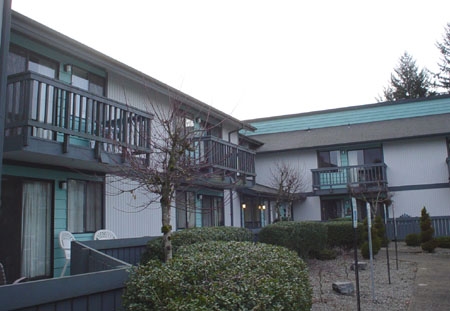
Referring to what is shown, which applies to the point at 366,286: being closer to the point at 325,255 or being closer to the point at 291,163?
the point at 325,255

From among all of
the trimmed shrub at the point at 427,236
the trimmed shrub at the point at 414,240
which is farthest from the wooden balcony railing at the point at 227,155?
the trimmed shrub at the point at 414,240

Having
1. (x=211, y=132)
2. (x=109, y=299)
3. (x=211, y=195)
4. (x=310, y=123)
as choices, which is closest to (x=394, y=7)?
(x=211, y=132)

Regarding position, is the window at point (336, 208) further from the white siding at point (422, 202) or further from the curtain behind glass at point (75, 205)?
the curtain behind glass at point (75, 205)

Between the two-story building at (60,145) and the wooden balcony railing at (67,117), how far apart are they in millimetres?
21

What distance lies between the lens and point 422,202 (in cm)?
2317

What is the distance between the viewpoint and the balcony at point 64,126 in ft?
26.1

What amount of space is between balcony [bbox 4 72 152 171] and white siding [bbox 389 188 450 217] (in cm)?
1713

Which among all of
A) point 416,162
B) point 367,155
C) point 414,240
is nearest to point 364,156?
point 367,155

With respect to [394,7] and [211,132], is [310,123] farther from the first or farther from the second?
[394,7]

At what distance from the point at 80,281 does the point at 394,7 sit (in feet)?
38.9

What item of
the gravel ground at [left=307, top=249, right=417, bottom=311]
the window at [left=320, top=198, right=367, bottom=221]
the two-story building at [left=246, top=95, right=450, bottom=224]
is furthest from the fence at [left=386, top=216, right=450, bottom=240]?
the gravel ground at [left=307, top=249, right=417, bottom=311]

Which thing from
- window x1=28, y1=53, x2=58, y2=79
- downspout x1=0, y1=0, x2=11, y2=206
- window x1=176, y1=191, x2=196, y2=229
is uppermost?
window x1=28, y1=53, x2=58, y2=79

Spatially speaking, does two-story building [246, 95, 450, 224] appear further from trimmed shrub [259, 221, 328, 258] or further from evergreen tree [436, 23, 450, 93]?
evergreen tree [436, 23, 450, 93]

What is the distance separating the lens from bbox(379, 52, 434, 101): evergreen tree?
1944 inches
